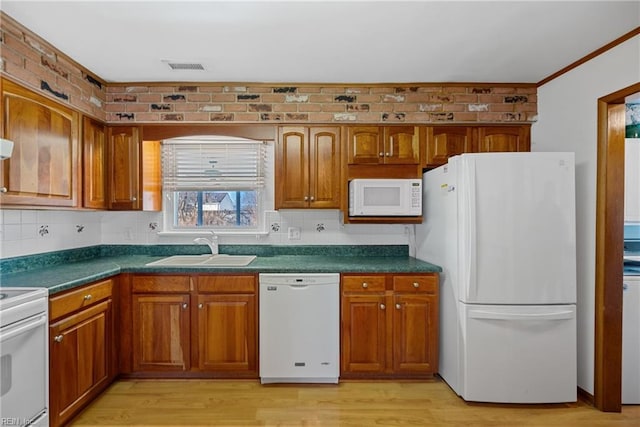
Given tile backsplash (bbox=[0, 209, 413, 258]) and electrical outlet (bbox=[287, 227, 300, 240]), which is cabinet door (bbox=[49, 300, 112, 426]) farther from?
electrical outlet (bbox=[287, 227, 300, 240])

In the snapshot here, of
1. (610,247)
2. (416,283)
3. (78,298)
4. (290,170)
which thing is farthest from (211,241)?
(610,247)

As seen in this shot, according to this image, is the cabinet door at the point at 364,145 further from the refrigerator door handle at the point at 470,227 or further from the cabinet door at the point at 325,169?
the refrigerator door handle at the point at 470,227

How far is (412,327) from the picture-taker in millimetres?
2600

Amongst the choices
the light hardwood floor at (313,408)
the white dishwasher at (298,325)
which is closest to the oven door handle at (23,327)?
the light hardwood floor at (313,408)

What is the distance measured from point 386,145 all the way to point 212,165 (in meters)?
1.60

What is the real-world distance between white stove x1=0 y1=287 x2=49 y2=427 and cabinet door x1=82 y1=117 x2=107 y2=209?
103 centimetres

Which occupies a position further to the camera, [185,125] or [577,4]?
[185,125]

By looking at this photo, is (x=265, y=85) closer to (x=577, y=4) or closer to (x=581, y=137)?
(x=577, y=4)

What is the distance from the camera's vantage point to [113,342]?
8.25 ft

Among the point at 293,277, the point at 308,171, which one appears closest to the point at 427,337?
the point at 293,277

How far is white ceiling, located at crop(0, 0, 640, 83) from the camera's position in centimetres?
184

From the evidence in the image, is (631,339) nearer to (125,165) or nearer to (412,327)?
(412,327)

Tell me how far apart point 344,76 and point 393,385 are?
7.92ft

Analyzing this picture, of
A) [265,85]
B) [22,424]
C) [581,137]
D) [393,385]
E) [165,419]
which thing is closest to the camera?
[22,424]
